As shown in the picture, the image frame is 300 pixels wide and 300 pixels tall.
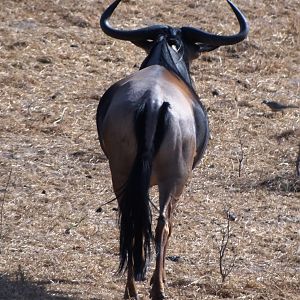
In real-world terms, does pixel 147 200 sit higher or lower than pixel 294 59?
higher

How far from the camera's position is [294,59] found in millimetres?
14789

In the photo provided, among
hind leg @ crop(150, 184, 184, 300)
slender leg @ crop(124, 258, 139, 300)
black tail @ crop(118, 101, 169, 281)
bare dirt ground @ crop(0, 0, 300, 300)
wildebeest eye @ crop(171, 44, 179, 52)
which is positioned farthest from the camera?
wildebeest eye @ crop(171, 44, 179, 52)

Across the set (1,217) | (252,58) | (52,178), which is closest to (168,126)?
(1,217)

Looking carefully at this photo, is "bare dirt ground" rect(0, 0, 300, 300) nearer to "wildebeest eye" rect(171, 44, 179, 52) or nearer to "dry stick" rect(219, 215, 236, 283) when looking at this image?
"dry stick" rect(219, 215, 236, 283)

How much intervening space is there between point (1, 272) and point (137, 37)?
2289 mm

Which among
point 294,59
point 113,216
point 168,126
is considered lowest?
point 294,59

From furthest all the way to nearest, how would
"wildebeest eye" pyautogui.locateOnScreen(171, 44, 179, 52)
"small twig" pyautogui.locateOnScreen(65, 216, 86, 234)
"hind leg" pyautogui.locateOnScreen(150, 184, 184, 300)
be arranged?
"small twig" pyautogui.locateOnScreen(65, 216, 86, 234) < "wildebeest eye" pyautogui.locateOnScreen(171, 44, 179, 52) < "hind leg" pyautogui.locateOnScreen(150, 184, 184, 300)

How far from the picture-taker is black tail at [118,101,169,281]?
705cm

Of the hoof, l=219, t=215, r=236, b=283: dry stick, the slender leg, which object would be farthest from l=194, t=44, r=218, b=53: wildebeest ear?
the hoof

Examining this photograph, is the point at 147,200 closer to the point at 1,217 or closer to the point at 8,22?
the point at 1,217

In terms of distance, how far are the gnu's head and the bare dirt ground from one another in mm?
1456

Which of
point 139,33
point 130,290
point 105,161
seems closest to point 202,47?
point 139,33

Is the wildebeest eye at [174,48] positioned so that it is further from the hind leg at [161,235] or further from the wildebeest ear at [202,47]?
the hind leg at [161,235]

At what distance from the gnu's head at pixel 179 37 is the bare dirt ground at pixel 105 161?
1.46 metres
